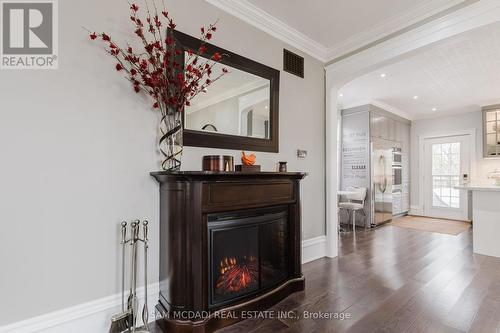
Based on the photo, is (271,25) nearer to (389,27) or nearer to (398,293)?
(389,27)

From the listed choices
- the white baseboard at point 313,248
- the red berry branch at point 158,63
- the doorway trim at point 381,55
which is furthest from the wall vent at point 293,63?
the white baseboard at point 313,248

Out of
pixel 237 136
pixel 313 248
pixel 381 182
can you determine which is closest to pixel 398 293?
pixel 313 248

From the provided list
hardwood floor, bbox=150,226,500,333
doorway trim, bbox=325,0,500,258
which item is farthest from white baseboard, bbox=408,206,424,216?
doorway trim, bbox=325,0,500,258

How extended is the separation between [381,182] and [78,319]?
5636 millimetres

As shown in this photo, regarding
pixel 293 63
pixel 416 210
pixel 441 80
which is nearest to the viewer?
pixel 293 63

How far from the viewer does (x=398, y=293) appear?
228cm

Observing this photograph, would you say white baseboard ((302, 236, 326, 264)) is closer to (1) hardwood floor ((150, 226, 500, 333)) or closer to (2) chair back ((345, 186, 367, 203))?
(1) hardwood floor ((150, 226, 500, 333))

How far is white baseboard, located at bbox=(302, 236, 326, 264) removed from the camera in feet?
10.1

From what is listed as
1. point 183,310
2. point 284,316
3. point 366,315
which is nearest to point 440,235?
point 366,315

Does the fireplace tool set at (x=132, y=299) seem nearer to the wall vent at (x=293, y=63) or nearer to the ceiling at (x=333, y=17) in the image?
the ceiling at (x=333, y=17)

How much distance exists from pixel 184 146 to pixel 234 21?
55.7 inches

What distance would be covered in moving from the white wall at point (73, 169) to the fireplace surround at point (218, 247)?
284 mm

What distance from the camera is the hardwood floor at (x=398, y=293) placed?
1.81 m

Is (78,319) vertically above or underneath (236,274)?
underneath
